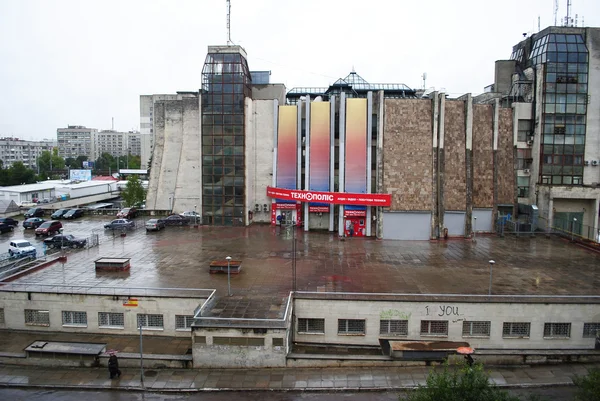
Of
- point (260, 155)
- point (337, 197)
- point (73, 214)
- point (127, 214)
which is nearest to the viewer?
point (337, 197)

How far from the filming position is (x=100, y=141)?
19625cm

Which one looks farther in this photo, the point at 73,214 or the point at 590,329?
the point at 73,214

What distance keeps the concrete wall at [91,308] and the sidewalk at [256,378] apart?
3.33 meters

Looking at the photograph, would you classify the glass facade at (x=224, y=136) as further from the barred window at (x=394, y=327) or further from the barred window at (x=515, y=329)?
the barred window at (x=515, y=329)

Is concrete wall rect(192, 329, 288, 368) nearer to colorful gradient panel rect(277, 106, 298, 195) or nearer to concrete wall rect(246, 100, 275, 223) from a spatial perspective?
colorful gradient panel rect(277, 106, 298, 195)

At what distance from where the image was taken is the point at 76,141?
188m

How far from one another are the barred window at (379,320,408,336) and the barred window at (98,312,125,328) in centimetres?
1315

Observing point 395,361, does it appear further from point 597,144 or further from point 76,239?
point 597,144

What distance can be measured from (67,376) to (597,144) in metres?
44.6

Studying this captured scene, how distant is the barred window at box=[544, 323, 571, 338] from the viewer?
21.9 m

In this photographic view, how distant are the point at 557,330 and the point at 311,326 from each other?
40.4 feet

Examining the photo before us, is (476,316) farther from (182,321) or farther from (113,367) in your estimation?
(113,367)

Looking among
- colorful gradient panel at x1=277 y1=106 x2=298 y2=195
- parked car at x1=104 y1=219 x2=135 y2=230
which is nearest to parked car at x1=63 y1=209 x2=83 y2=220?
parked car at x1=104 y1=219 x2=135 y2=230

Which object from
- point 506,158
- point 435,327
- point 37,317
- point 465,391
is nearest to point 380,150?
point 506,158
